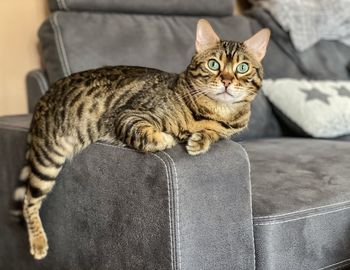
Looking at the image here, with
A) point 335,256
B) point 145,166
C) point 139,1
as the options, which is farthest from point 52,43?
point 335,256

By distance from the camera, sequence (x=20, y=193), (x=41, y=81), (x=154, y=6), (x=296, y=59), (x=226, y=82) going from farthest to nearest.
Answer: (x=296, y=59) < (x=154, y=6) < (x=41, y=81) < (x=20, y=193) < (x=226, y=82)

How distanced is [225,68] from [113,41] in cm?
69

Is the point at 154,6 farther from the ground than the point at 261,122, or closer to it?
farther from the ground

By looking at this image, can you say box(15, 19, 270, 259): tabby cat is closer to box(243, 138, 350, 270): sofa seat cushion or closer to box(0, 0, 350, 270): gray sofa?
box(0, 0, 350, 270): gray sofa

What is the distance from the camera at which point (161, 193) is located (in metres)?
1.12

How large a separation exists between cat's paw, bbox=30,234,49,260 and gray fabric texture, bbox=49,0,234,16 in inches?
32.2

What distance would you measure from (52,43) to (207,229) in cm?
98

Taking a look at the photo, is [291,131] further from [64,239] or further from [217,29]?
[64,239]

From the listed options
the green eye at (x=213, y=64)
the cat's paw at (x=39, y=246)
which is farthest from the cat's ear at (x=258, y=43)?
the cat's paw at (x=39, y=246)

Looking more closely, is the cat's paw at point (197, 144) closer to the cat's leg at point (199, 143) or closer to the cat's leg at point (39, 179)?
the cat's leg at point (199, 143)

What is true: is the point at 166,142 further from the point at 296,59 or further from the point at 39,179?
the point at 296,59

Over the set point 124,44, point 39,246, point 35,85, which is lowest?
point 39,246

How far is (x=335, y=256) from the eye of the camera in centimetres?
139

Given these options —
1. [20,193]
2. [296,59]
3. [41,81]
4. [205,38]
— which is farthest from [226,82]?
[296,59]
